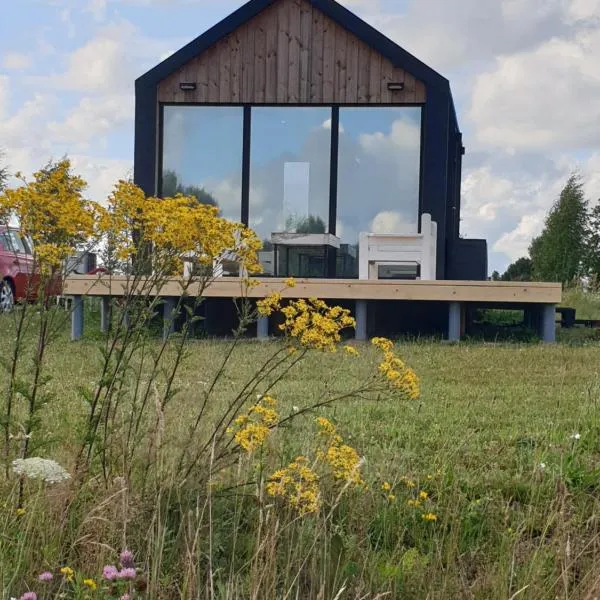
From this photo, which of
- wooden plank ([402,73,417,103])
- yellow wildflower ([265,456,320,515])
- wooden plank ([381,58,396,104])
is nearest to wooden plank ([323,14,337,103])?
wooden plank ([381,58,396,104])

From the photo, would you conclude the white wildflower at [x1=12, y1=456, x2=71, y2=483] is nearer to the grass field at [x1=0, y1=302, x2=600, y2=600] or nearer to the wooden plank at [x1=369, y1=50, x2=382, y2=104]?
the grass field at [x1=0, y1=302, x2=600, y2=600]

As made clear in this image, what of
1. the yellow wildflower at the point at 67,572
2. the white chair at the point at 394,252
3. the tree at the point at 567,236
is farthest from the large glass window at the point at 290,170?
the tree at the point at 567,236

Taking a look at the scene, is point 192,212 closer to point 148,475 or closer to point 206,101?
point 148,475

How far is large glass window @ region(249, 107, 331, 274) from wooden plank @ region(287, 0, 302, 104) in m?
0.19

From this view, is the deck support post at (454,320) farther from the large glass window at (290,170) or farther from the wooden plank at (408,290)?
the large glass window at (290,170)

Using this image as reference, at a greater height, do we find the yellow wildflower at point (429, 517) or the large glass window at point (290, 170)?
the large glass window at point (290, 170)

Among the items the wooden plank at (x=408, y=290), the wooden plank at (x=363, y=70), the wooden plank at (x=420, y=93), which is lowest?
the wooden plank at (x=408, y=290)

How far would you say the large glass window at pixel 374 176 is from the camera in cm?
966

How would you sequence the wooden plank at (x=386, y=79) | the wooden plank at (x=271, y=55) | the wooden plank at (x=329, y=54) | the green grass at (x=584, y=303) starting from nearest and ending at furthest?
1. the wooden plank at (x=386, y=79)
2. the wooden plank at (x=329, y=54)
3. the wooden plank at (x=271, y=55)
4. the green grass at (x=584, y=303)

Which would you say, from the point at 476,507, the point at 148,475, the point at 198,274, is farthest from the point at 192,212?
the point at 476,507

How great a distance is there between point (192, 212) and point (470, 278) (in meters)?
8.03

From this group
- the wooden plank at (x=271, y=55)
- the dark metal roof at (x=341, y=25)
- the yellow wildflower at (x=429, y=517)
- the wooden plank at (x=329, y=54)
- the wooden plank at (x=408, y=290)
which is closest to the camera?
the yellow wildflower at (x=429, y=517)

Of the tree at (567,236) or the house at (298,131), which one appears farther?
the tree at (567,236)

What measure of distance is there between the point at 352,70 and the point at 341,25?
51cm
